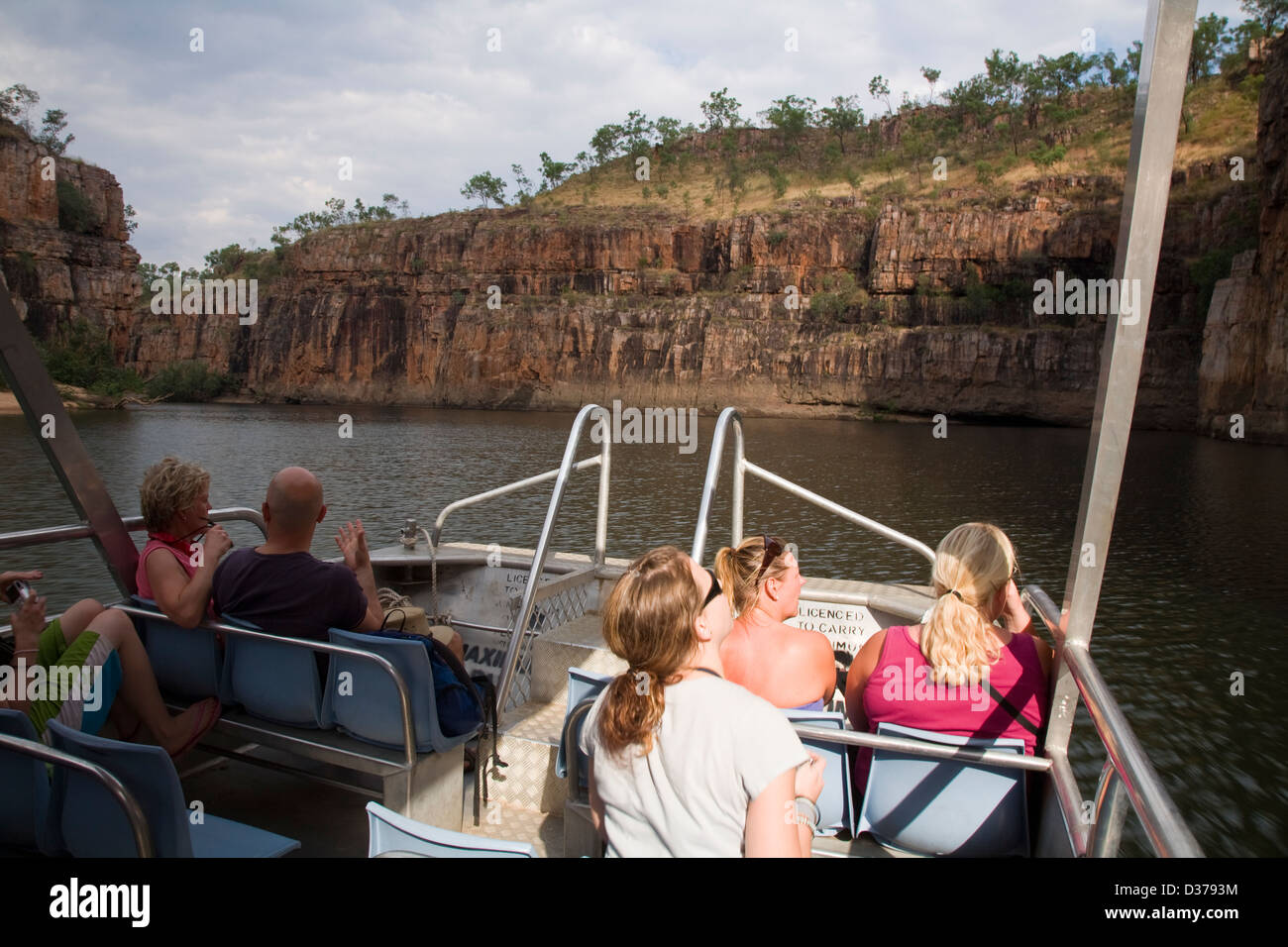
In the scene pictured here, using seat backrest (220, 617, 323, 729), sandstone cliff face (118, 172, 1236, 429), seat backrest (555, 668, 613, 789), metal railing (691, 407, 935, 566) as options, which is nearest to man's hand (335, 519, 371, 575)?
seat backrest (220, 617, 323, 729)

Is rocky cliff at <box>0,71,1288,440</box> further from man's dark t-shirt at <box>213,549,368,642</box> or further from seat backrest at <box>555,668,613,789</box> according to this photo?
man's dark t-shirt at <box>213,549,368,642</box>

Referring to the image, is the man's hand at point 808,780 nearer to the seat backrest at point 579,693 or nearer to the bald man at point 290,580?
the seat backrest at point 579,693

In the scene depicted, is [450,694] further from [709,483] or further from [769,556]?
[709,483]

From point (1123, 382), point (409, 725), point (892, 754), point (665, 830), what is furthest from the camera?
point (409, 725)

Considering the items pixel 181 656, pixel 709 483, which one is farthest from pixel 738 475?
pixel 181 656

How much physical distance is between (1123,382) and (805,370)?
73.5 meters

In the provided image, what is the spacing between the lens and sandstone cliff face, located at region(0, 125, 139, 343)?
244 feet

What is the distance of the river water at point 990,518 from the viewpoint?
8.62 m

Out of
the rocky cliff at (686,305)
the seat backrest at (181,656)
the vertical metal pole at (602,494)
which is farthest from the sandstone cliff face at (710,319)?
the seat backrest at (181,656)

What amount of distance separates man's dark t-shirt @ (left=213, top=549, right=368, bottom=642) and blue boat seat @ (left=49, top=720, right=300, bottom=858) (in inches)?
46.5

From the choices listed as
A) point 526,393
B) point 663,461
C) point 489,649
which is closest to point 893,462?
point 663,461

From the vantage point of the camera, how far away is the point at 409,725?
345cm

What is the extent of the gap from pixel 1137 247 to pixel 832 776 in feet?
6.25
